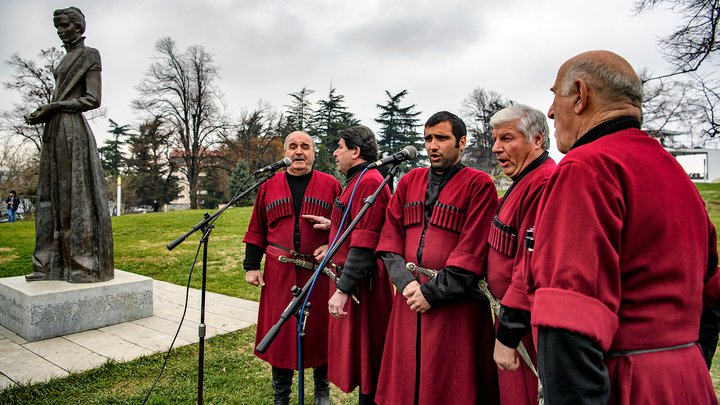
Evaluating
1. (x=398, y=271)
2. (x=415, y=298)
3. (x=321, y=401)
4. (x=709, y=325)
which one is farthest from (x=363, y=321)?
(x=709, y=325)

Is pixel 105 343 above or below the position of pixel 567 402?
below

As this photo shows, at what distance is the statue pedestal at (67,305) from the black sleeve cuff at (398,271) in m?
4.15

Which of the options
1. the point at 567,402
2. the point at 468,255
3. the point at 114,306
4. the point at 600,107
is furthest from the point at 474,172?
the point at 114,306

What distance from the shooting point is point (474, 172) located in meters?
2.71

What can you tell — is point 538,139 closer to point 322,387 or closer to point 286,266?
point 286,266

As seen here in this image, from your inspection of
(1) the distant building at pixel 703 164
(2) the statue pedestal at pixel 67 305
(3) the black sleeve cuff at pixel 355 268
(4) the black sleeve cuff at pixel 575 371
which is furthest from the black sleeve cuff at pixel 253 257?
(1) the distant building at pixel 703 164

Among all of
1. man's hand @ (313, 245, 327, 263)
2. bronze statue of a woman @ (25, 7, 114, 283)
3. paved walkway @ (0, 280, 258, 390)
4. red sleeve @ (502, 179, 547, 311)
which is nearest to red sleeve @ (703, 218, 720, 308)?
red sleeve @ (502, 179, 547, 311)

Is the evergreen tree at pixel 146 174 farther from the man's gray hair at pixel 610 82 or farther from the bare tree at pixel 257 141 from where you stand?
the man's gray hair at pixel 610 82

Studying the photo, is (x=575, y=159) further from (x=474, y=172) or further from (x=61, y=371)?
(x=61, y=371)

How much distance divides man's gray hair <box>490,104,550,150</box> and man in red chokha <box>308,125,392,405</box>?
95 cm

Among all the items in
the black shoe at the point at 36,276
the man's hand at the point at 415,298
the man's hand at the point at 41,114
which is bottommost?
the black shoe at the point at 36,276

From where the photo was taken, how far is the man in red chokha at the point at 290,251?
11.2 ft

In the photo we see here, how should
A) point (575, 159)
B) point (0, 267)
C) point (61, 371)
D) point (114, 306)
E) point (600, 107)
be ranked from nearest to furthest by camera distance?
1. point (575, 159)
2. point (600, 107)
3. point (61, 371)
4. point (114, 306)
5. point (0, 267)

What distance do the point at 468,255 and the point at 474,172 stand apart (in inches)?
23.9
